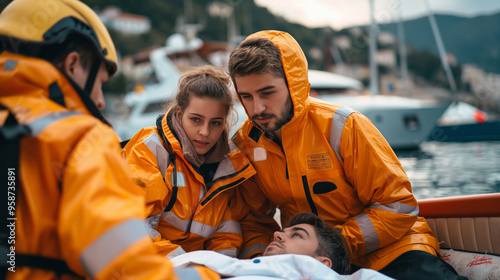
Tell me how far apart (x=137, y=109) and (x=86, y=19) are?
52.7 ft

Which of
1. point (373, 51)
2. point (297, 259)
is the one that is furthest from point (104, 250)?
point (373, 51)

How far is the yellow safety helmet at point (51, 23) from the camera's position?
129cm

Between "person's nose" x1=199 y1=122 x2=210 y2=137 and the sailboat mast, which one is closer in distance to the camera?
"person's nose" x1=199 y1=122 x2=210 y2=137

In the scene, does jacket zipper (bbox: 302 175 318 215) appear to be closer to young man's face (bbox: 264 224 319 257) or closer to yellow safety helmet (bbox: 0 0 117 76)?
young man's face (bbox: 264 224 319 257)

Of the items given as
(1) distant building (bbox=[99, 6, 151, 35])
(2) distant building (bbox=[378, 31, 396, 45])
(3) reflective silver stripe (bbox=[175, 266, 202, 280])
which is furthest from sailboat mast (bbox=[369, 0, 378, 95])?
(1) distant building (bbox=[99, 6, 151, 35])

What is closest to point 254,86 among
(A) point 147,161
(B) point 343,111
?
(B) point 343,111

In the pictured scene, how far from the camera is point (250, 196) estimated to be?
2.81 metres

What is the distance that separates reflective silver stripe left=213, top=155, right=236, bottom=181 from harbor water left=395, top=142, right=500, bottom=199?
620 cm

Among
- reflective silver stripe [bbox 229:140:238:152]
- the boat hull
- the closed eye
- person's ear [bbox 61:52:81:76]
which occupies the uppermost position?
person's ear [bbox 61:52:81:76]

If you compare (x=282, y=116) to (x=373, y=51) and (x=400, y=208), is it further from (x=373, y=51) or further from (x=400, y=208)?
(x=373, y=51)

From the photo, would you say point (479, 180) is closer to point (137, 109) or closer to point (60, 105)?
point (60, 105)

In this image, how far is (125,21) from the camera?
7881 cm

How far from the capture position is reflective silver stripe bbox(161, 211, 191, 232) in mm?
2362

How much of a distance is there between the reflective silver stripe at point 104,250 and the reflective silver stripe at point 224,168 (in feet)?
4.66
